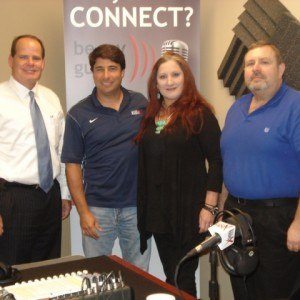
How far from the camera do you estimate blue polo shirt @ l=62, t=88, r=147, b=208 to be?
2930mm

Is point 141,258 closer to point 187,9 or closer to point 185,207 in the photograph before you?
point 185,207

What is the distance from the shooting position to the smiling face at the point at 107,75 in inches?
115

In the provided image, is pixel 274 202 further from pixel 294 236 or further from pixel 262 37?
pixel 262 37

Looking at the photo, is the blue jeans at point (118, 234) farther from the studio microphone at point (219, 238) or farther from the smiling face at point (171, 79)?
the studio microphone at point (219, 238)

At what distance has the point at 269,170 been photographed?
2377 mm

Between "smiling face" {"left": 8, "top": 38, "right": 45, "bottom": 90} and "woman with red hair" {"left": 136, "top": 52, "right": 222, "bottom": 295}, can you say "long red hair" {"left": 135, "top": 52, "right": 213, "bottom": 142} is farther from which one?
"smiling face" {"left": 8, "top": 38, "right": 45, "bottom": 90}

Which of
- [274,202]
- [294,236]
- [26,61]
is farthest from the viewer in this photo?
[26,61]

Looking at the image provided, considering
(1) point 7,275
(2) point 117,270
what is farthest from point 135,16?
(1) point 7,275

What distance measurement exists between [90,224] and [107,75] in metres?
0.91

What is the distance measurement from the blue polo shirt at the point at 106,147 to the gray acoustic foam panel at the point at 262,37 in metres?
0.84

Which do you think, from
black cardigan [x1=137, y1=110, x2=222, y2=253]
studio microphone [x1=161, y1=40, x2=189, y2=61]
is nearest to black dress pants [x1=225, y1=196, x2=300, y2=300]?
black cardigan [x1=137, y1=110, x2=222, y2=253]

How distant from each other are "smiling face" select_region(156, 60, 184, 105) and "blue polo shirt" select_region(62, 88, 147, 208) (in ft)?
1.14

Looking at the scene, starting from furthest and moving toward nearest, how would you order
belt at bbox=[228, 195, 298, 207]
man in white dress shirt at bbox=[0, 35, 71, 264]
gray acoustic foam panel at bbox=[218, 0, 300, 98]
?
1. man in white dress shirt at bbox=[0, 35, 71, 264]
2. gray acoustic foam panel at bbox=[218, 0, 300, 98]
3. belt at bbox=[228, 195, 298, 207]

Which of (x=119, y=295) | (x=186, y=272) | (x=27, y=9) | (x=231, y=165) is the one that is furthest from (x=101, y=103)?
(x=119, y=295)
